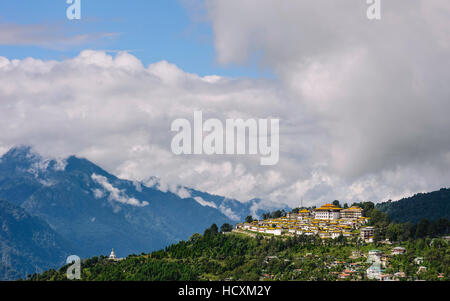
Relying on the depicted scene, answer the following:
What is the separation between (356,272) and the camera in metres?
199
